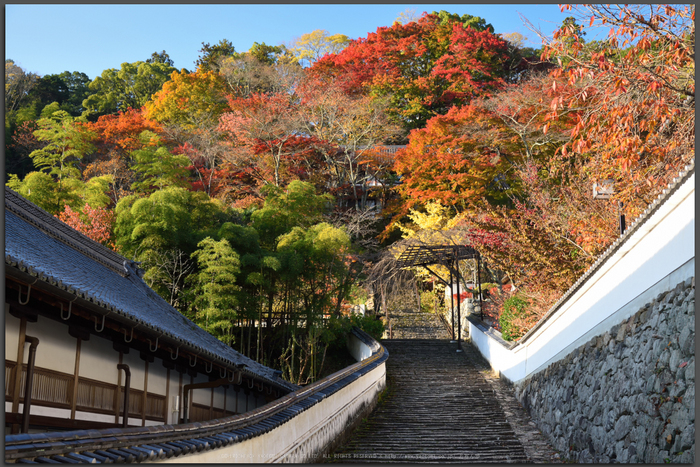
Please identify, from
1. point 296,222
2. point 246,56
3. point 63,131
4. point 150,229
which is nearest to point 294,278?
point 296,222

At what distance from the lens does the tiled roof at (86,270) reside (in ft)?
17.6

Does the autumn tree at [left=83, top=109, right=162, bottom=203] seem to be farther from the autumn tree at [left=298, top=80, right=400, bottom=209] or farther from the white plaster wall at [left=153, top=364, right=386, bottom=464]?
the white plaster wall at [left=153, top=364, right=386, bottom=464]

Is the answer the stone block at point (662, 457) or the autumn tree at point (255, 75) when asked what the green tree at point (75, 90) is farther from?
the stone block at point (662, 457)

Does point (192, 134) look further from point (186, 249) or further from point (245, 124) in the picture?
point (186, 249)

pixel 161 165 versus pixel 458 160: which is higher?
pixel 458 160

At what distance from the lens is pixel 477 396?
40.2 feet

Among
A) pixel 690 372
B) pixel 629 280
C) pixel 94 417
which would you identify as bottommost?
pixel 94 417

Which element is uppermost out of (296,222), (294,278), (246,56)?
(246,56)

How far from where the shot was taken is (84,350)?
6070mm

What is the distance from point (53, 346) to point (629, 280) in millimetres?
6656

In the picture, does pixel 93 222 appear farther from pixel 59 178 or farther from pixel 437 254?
pixel 437 254

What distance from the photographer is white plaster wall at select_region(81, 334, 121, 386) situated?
6066mm

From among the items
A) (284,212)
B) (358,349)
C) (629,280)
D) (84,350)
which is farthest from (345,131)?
(84,350)

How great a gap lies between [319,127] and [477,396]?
17.8 meters
